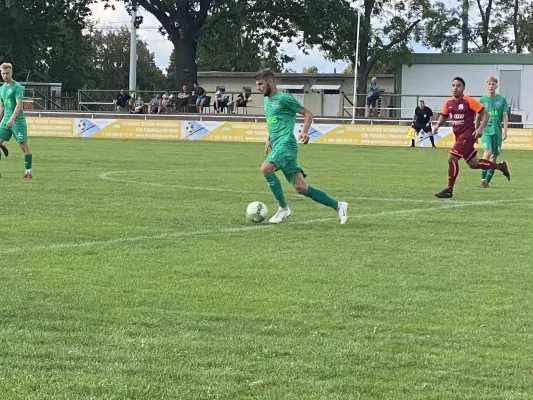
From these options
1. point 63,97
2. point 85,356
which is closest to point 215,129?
point 63,97

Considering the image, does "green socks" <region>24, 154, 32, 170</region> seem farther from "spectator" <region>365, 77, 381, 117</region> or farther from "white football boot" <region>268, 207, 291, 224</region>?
"spectator" <region>365, 77, 381, 117</region>

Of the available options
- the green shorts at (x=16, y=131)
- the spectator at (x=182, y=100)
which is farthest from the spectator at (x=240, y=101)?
the green shorts at (x=16, y=131)

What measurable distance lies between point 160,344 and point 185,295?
133 cm

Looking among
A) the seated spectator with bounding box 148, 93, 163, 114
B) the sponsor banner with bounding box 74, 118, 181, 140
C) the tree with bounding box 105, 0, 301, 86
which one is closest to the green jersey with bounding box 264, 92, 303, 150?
the sponsor banner with bounding box 74, 118, 181, 140

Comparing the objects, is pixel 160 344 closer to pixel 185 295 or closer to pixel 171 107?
pixel 185 295

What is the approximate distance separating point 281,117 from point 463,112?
4.65 meters

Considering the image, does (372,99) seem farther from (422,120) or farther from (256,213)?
(256,213)

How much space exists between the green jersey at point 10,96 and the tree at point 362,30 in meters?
33.5

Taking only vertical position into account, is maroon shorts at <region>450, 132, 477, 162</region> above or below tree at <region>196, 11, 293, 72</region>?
below

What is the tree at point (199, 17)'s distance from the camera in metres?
48.3

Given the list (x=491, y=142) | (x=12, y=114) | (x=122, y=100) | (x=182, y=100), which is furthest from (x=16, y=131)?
(x=122, y=100)

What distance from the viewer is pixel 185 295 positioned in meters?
6.40

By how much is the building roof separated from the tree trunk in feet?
40.3

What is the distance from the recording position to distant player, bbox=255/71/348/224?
1062 centimetres
